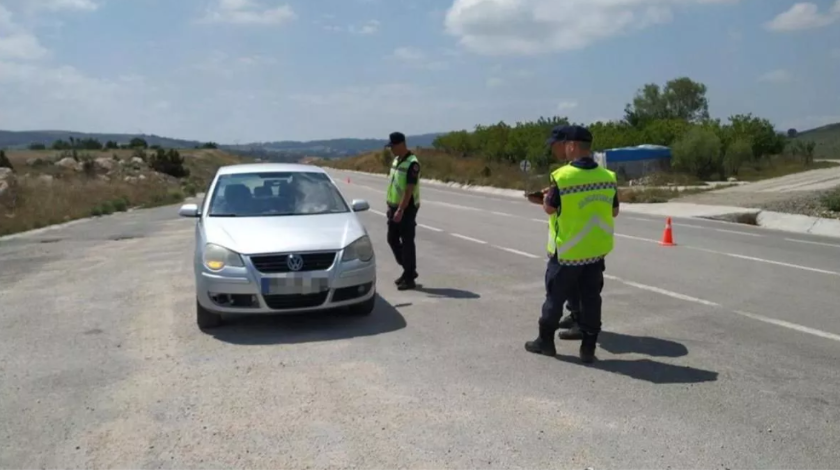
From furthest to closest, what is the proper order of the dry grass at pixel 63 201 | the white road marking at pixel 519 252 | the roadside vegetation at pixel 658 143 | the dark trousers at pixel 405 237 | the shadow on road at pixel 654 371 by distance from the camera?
the roadside vegetation at pixel 658 143 → the dry grass at pixel 63 201 → the white road marking at pixel 519 252 → the dark trousers at pixel 405 237 → the shadow on road at pixel 654 371

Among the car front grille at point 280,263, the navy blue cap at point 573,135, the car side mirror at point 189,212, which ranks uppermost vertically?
the navy blue cap at point 573,135

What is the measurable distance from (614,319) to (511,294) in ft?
5.46

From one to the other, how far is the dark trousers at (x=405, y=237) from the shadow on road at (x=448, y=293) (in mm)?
284

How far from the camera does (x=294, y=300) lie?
22.9 ft

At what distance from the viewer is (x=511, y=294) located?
29.5 feet

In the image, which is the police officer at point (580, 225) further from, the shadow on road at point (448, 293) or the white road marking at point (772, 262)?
the white road marking at point (772, 262)

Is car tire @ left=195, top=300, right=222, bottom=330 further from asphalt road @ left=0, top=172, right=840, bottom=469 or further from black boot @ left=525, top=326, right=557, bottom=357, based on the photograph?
black boot @ left=525, top=326, right=557, bottom=357

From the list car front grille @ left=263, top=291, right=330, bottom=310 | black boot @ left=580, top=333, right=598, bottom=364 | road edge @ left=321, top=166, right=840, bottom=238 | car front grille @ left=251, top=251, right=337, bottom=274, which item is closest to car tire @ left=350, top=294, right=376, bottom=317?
car front grille @ left=263, top=291, right=330, bottom=310

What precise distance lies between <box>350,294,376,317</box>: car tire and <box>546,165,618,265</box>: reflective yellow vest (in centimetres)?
239

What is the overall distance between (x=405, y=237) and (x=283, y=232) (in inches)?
82.5

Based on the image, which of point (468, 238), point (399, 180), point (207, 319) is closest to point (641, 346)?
point (399, 180)

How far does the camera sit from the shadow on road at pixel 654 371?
5559mm

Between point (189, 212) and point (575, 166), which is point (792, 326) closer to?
point (575, 166)

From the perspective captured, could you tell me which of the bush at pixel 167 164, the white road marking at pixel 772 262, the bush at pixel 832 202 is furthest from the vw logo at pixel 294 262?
the bush at pixel 167 164
